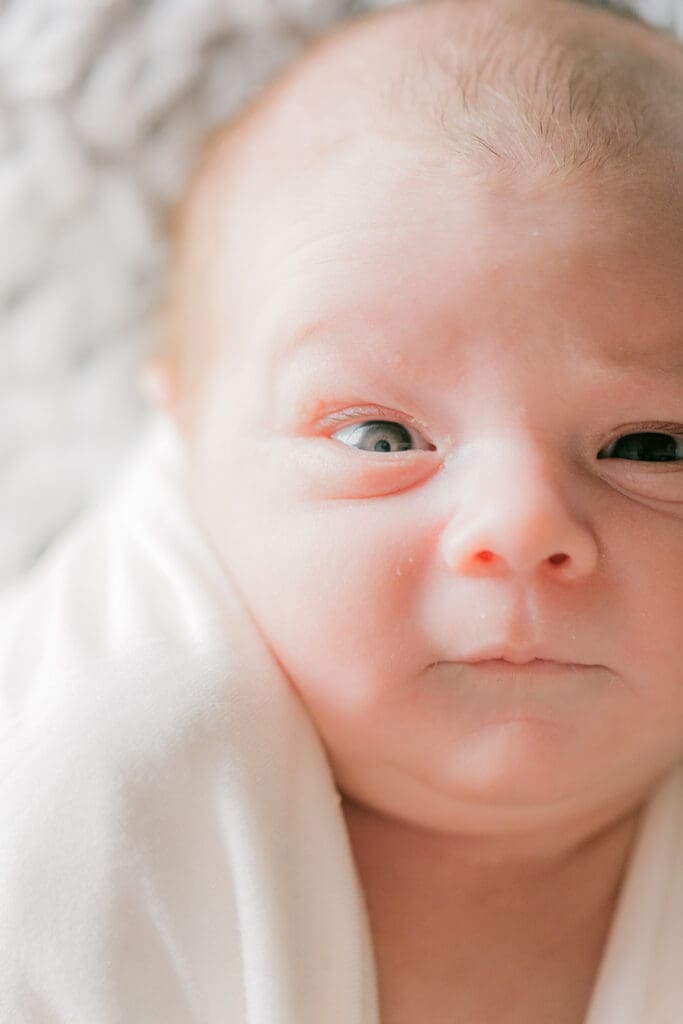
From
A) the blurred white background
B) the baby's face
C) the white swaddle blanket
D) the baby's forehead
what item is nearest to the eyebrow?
the baby's face

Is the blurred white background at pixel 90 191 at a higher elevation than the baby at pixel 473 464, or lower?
higher

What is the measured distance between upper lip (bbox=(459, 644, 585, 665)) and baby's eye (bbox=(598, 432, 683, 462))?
18 cm

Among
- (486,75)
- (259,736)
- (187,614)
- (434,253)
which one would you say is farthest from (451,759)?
(486,75)

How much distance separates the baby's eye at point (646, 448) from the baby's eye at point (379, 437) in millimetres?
165

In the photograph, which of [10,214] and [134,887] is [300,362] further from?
[10,214]

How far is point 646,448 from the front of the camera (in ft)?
3.53

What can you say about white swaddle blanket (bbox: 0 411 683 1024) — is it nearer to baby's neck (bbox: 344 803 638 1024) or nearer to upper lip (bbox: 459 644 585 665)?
baby's neck (bbox: 344 803 638 1024)

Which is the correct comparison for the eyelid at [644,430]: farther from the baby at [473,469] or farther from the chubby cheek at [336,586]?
the chubby cheek at [336,586]

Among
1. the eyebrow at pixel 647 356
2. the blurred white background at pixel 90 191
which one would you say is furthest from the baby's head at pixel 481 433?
the blurred white background at pixel 90 191

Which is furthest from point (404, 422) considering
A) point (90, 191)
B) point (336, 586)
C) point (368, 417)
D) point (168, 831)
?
point (90, 191)

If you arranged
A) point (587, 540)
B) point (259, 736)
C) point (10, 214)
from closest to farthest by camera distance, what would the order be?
point (587, 540), point (259, 736), point (10, 214)

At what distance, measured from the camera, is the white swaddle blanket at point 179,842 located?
39.6 inches

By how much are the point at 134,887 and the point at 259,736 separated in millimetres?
157

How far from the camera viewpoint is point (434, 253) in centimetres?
104
